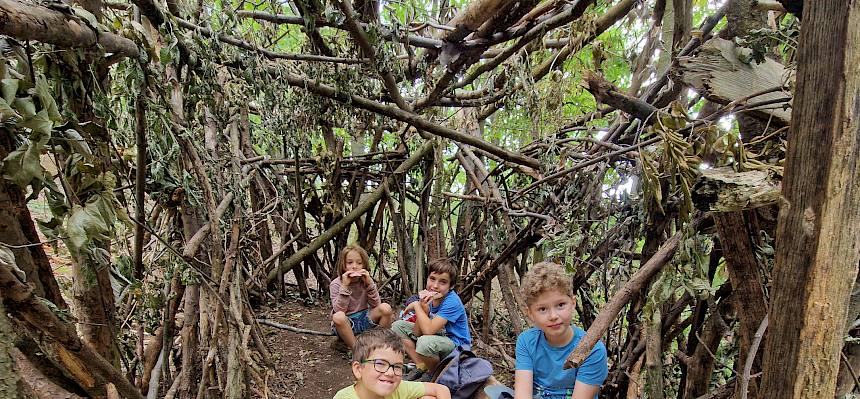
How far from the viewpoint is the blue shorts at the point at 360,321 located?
142 inches

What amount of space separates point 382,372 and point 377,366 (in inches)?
1.3

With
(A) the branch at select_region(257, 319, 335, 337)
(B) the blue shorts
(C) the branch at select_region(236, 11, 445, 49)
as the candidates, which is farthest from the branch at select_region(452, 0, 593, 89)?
(A) the branch at select_region(257, 319, 335, 337)

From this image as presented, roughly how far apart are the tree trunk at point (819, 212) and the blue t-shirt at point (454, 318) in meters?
2.28

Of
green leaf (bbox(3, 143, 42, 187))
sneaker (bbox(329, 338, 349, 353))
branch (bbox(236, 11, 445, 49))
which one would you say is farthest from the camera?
sneaker (bbox(329, 338, 349, 353))

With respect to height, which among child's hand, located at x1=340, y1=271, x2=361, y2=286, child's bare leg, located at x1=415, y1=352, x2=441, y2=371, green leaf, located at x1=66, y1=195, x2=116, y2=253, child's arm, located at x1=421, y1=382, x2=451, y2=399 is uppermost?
green leaf, located at x1=66, y1=195, x2=116, y2=253

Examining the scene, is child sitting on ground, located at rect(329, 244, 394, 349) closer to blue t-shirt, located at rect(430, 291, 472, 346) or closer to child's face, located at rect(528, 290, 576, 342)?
blue t-shirt, located at rect(430, 291, 472, 346)

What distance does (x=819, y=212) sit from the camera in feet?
2.48

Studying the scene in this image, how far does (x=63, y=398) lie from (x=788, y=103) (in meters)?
2.16

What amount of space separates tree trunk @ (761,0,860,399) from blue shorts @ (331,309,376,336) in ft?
10.1

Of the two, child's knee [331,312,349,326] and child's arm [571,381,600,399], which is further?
child's knee [331,312,349,326]

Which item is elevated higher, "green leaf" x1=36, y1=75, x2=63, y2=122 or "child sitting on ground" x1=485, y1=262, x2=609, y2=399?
"green leaf" x1=36, y1=75, x2=63, y2=122

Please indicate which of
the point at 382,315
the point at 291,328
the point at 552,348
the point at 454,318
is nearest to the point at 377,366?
the point at 552,348

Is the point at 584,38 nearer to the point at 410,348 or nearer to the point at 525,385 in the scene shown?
the point at 525,385

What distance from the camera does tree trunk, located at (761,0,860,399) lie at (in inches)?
28.4
